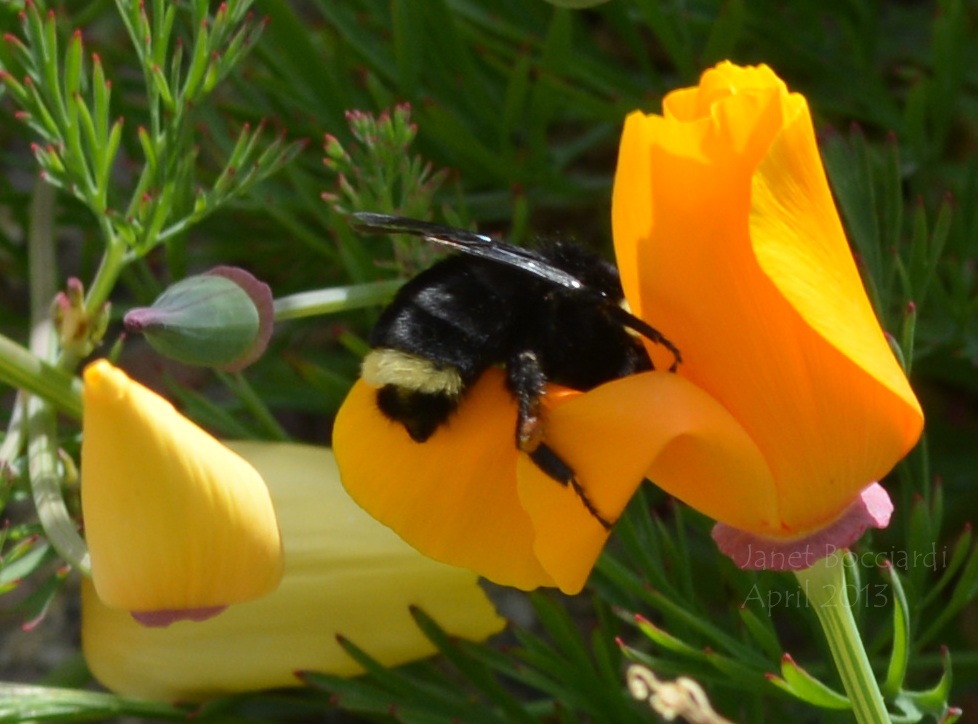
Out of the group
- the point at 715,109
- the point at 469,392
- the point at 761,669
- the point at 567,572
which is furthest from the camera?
the point at 761,669

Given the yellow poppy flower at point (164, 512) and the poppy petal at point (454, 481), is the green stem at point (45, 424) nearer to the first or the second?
the yellow poppy flower at point (164, 512)

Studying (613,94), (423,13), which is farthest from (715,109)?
(613,94)

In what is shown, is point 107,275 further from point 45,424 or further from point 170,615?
point 170,615

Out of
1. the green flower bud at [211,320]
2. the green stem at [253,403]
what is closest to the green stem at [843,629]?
the green flower bud at [211,320]

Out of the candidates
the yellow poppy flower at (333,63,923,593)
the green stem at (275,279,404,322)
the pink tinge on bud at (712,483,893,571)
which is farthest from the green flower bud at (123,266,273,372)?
the pink tinge on bud at (712,483,893,571)

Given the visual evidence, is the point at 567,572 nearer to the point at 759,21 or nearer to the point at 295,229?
the point at 295,229
